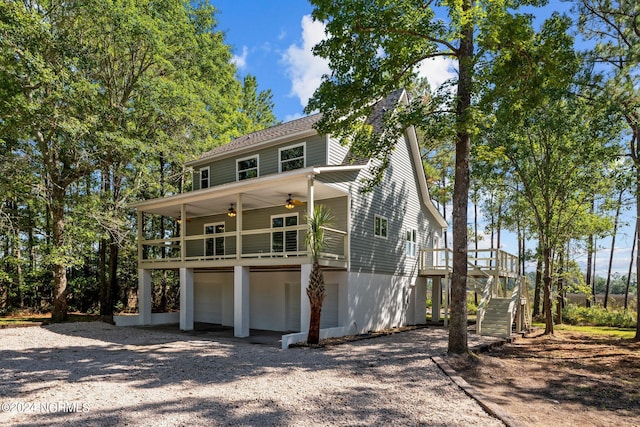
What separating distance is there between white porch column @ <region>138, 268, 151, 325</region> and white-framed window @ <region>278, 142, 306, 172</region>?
7.73 meters

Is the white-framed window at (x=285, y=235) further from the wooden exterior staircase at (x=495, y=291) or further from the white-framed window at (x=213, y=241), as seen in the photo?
the wooden exterior staircase at (x=495, y=291)

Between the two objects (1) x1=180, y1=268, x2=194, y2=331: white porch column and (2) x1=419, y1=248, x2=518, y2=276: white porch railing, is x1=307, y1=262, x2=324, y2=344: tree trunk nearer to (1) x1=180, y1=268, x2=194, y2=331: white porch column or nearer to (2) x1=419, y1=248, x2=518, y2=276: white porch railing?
(1) x1=180, y1=268, x2=194, y2=331: white porch column

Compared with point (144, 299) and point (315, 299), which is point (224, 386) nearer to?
point (315, 299)

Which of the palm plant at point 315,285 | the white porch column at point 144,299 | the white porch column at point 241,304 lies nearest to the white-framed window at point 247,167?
the white porch column at point 241,304

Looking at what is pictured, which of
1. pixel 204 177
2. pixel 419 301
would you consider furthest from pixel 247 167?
pixel 419 301

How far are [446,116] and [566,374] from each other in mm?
6775

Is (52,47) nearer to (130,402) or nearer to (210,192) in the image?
(210,192)

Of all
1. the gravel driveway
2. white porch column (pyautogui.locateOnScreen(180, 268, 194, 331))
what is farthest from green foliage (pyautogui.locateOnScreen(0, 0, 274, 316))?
the gravel driveway

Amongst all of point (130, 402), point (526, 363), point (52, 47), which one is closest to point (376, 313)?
point (526, 363)

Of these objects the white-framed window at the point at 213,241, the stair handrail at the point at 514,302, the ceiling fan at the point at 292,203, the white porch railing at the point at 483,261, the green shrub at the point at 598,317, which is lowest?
the green shrub at the point at 598,317

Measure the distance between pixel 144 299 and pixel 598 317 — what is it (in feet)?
85.4

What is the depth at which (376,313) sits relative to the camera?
16328 mm

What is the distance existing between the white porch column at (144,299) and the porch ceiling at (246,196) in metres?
2.88

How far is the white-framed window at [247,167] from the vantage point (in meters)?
17.8
